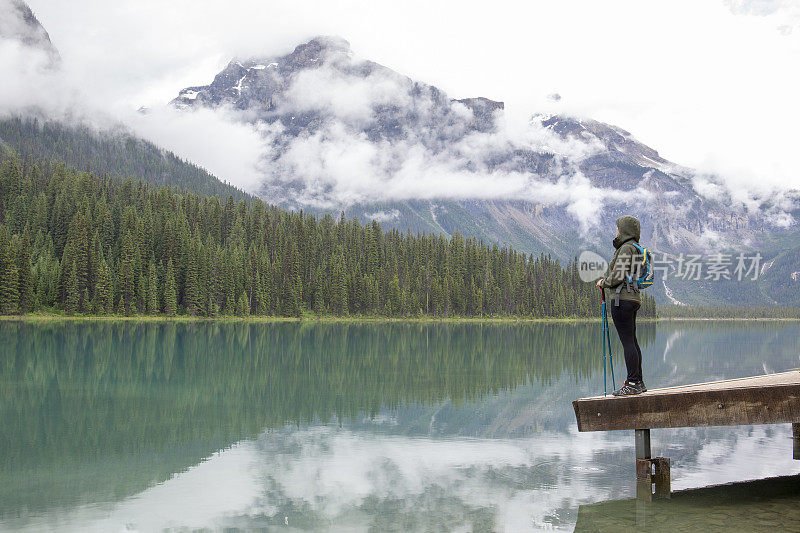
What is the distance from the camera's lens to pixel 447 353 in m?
59.2

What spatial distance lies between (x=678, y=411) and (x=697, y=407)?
39 cm

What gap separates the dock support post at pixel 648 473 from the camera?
14.8 meters

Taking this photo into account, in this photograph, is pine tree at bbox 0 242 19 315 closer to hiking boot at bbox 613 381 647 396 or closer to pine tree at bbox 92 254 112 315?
pine tree at bbox 92 254 112 315

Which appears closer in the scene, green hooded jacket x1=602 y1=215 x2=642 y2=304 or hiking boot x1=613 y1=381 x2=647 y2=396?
green hooded jacket x1=602 y1=215 x2=642 y2=304

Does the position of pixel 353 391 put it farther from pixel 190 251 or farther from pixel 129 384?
pixel 190 251

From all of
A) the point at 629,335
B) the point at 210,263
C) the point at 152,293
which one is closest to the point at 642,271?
the point at 629,335

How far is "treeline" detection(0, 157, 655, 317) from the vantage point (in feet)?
429

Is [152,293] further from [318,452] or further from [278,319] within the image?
[318,452]

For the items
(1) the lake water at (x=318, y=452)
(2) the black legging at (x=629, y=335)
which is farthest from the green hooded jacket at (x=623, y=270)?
(1) the lake water at (x=318, y=452)

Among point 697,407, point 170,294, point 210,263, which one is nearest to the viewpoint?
point 697,407

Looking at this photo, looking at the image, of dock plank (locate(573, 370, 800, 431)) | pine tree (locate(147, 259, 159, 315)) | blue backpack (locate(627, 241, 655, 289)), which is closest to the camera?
dock plank (locate(573, 370, 800, 431))

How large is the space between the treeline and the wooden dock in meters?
125

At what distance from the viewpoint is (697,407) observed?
14117 millimetres

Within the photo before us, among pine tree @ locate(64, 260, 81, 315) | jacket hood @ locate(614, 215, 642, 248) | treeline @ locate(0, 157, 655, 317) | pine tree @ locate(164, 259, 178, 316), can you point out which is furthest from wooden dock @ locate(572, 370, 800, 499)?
pine tree @ locate(164, 259, 178, 316)
